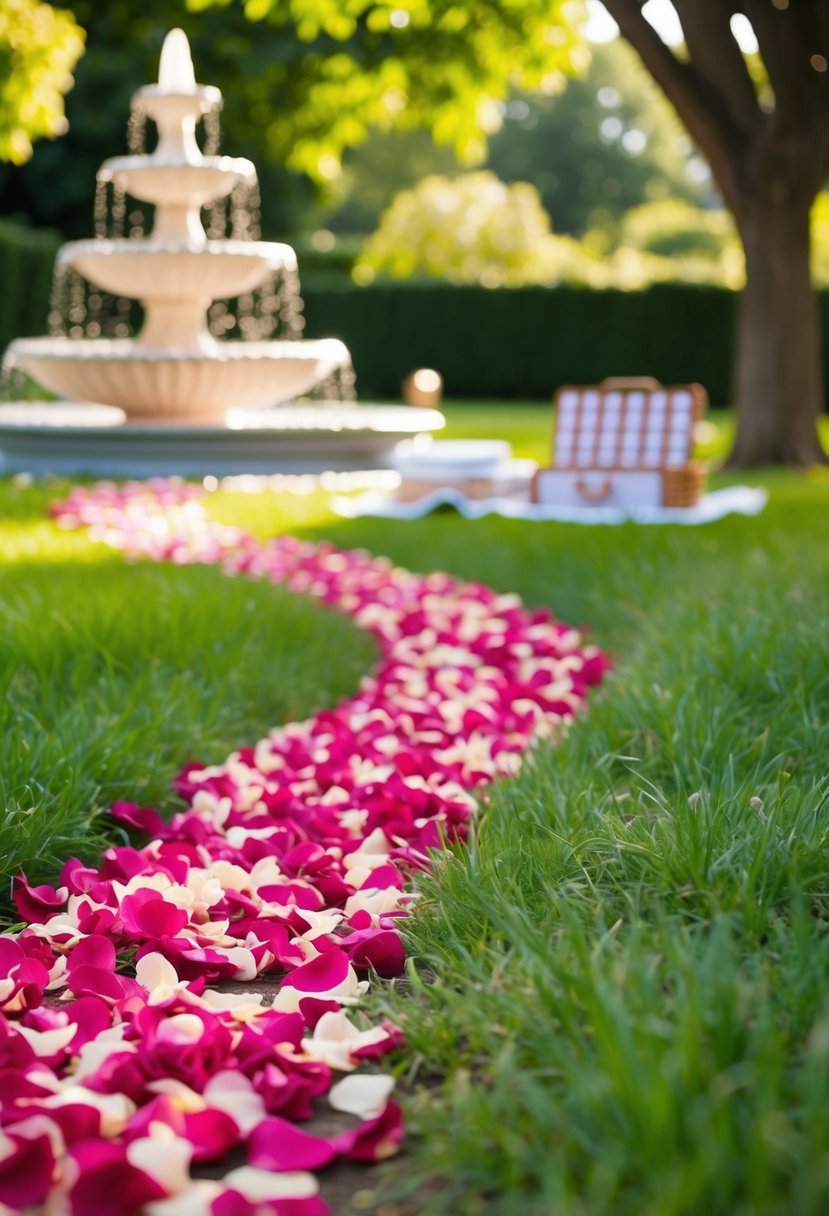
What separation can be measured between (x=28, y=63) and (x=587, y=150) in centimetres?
4763

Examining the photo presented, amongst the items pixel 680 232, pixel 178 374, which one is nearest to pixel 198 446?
pixel 178 374

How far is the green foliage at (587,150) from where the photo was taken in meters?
53.2

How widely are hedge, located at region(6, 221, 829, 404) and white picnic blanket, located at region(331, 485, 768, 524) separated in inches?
536

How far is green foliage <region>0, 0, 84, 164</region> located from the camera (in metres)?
9.07

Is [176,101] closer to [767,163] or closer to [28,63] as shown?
[28,63]

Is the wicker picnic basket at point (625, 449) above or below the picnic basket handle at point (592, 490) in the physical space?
above

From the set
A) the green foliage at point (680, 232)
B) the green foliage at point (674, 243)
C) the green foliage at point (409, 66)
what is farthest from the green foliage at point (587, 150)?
the green foliage at point (409, 66)

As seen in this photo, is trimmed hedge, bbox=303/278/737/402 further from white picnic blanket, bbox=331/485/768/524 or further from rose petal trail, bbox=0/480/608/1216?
rose petal trail, bbox=0/480/608/1216

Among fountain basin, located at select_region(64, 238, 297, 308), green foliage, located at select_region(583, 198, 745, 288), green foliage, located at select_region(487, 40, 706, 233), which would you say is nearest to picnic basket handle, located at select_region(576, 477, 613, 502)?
fountain basin, located at select_region(64, 238, 297, 308)

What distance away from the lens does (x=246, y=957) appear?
2.11 m

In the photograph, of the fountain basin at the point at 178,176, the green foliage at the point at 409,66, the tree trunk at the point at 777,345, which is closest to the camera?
the fountain basin at the point at 178,176

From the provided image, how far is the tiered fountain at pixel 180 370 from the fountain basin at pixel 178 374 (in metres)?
0.01

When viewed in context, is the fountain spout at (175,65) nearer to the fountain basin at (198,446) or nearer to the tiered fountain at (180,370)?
the tiered fountain at (180,370)

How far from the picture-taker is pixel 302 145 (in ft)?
43.3
